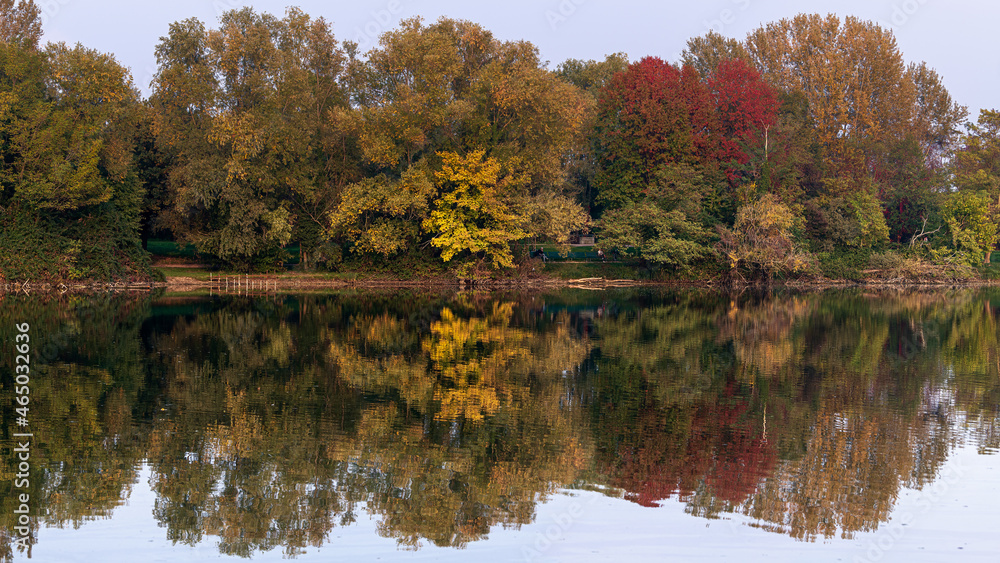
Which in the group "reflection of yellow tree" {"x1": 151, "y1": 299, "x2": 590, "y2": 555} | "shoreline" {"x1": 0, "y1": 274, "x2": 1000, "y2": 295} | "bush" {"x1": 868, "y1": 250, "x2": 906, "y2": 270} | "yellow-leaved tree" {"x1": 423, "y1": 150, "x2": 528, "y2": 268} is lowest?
"reflection of yellow tree" {"x1": 151, "y1": 299, "x2": 590, "y2": 555}

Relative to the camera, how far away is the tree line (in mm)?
45375

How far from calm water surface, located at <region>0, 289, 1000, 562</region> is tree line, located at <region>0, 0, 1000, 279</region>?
20.0 m

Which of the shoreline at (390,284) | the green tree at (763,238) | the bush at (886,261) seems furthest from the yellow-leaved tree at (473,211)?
the bush at (886,261)

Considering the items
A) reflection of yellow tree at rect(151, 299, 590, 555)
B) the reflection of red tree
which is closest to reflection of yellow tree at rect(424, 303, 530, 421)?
reflection of yellow tree at rect(151, 299, 590, 555)

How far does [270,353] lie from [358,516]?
42.5 ft

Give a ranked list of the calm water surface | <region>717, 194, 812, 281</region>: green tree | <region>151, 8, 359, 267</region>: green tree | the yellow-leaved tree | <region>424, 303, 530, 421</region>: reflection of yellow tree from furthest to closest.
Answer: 1. <region>717, 194, 812, 281</region>: green tree
2. the yellow-leaved tree
3. <region>151, 8, 359, 267</region>: green tree
4. <region>424, 303, 530, 421</region>: reflection of yellow tree
5. the calm water surface

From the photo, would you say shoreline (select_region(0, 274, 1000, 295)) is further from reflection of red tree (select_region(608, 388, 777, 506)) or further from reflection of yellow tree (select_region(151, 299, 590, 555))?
reflection of red tree (select_region(608, 388, 777, 506))

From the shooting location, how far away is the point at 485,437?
1434cm

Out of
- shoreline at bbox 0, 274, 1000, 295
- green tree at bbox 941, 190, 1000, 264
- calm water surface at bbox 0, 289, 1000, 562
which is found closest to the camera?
calm water surface at bbox 0, 289, 1000, 562

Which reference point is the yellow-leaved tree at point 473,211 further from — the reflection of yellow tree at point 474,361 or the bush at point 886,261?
the bush at point 886,261

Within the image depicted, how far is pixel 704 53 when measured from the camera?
82.0 meters

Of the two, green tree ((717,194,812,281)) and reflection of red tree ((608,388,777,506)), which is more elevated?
green tree ((717,194,812,281))

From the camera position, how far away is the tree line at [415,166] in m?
45.4

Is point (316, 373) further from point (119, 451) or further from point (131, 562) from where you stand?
point (131, 562)
